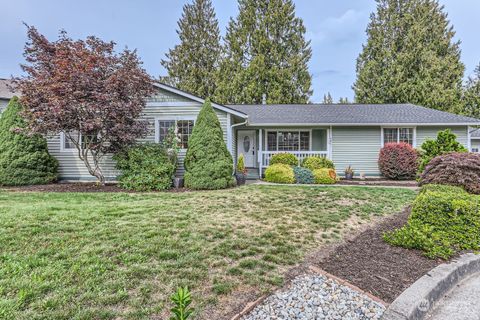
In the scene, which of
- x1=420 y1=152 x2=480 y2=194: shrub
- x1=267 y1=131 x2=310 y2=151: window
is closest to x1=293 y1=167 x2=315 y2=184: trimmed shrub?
x1=267 y1=131 x2=310 y2=151: window

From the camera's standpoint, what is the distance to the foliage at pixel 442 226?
371cm

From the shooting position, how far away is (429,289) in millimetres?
2580

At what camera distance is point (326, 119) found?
12875 mm

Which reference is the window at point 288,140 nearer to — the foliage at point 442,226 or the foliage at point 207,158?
the foliage at point 207,158

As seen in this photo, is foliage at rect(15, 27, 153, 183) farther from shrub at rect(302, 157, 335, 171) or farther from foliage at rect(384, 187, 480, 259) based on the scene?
foliage at rect(384, 187, 480, 259)

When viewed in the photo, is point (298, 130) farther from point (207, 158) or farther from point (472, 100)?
point (472, 100)

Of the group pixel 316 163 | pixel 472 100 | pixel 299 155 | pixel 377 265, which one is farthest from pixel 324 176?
pixel 472 100

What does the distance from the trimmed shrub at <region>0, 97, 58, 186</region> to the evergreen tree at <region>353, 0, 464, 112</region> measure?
25467 mm

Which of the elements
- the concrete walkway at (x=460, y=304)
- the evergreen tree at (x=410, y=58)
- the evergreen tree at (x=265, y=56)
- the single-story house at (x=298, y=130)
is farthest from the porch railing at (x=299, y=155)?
the evergreen tree at (x=410, y=58)

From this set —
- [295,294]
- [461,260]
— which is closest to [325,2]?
[461,260]

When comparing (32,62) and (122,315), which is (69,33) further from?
(122,315)

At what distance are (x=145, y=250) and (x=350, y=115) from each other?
13.1m

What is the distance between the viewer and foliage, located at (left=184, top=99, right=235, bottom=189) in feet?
28.0

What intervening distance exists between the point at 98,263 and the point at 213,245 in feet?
4.64
